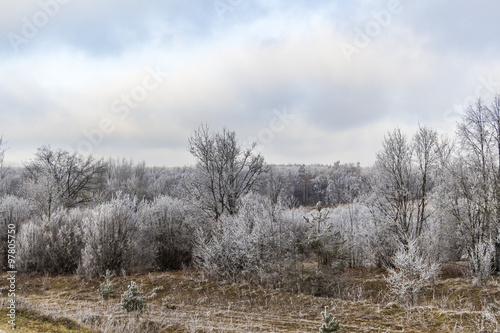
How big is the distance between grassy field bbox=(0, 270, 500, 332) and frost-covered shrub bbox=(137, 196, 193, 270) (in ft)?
17.3

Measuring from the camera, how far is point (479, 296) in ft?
37.4

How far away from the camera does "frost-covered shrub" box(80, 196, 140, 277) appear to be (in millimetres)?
13562

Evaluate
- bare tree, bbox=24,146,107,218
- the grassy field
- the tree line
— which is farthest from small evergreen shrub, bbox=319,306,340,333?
bare tree, bbox=24,146,107,218

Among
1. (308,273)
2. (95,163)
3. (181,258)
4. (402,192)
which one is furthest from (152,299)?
(95,163)

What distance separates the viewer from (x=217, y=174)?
18.9 m

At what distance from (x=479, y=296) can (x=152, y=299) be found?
1126 cm

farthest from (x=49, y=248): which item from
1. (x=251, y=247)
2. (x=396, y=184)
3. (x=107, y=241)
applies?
(x=396, y=184)

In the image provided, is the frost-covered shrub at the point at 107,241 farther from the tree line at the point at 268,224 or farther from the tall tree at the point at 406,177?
the tall tree at the point at 406,177

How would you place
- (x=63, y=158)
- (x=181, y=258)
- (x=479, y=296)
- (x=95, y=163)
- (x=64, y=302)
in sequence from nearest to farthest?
(x=64, y=302)
(x=479, y=296)
(x=181, y=258)
(x=63, y=158)
(x=95, y=163)

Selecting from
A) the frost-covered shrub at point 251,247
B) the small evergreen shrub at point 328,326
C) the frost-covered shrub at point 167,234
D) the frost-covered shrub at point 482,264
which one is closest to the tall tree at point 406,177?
the frost-covered shrub at point 482,264

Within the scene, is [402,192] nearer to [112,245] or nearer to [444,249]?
[444,249]

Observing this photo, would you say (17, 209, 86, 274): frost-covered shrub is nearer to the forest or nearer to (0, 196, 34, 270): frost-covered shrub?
the forest

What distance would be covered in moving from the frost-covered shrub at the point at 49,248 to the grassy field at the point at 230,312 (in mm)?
3149

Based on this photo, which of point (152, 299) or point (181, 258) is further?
point (181, 258)
